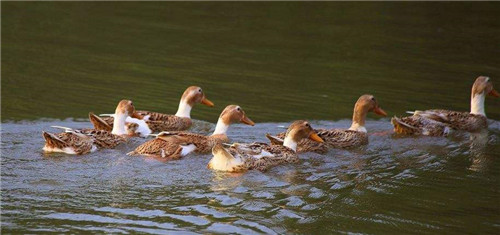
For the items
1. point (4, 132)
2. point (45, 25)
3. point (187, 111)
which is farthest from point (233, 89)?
point (45, 25)

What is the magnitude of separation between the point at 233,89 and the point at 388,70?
10.1ft

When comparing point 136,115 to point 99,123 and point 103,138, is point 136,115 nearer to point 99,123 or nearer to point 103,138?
point 99,123

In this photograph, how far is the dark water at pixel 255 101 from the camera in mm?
9609

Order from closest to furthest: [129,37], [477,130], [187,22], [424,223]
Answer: [424,223]
[477,130]
[129,37]
[187,22]

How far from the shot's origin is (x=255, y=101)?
15008 millimetres

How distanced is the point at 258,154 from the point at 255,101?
11.7 feet

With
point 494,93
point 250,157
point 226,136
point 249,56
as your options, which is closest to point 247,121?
point 226,136

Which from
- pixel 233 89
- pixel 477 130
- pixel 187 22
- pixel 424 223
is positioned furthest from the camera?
pixel 187 22

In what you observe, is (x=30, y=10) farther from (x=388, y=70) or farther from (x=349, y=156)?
(x=349, y=156)

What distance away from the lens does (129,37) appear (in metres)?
18.8

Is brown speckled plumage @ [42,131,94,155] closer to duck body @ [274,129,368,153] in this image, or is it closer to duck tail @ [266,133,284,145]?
duck tail @ [266,133,284,145]

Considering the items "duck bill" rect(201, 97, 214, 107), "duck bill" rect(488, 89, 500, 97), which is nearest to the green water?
"duck bill" rect(201, 97, 214, 107)

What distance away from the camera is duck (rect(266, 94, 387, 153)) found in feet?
41.4

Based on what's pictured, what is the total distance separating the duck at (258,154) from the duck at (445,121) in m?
1.81
